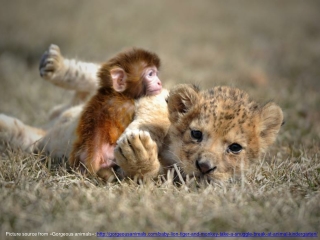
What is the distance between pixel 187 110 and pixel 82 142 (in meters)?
0.96

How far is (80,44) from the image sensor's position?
10.6 metres

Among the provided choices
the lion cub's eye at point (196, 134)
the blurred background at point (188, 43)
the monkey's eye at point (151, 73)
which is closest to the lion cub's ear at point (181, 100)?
the lion cub's eye at point (196, 134)

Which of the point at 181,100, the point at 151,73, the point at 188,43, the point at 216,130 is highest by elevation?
the point at 188,43

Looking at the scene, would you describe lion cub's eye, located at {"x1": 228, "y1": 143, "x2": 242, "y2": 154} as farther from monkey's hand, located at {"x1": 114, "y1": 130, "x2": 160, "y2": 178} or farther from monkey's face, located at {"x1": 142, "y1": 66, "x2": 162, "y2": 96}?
monkey's face, located at {"x1": 142, "y1": 66, "x2": 162, "y2": 96}

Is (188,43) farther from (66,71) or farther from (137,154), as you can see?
(137,154)

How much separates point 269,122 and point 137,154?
130 centimetres

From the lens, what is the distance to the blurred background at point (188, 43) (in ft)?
23.7

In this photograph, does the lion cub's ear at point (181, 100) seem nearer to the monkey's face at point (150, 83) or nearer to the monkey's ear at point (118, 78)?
the monkey's face at point (150, 83)

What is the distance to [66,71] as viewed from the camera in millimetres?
5367

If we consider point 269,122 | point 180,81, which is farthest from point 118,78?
point 180,81

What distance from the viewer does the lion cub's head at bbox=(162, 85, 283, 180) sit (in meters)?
3.76

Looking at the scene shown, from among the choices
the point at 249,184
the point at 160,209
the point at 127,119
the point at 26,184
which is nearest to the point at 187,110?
the point at 127,119

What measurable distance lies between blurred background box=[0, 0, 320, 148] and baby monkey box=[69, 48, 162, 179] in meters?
0.95

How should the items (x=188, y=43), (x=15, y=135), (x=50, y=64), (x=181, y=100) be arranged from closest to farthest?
(x=181, y=100)
(x=15, y=135)
(x=50, y=64)
(x=188, y=43)
